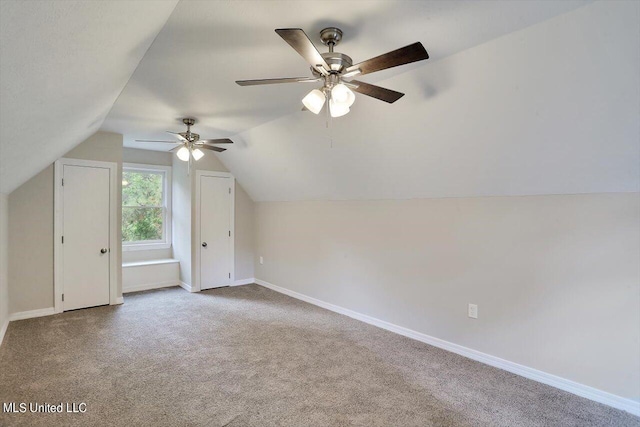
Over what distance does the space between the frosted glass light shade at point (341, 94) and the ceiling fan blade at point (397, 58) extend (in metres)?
0.10

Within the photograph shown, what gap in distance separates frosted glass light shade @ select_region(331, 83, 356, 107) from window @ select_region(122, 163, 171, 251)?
481cm

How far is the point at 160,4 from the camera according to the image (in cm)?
154

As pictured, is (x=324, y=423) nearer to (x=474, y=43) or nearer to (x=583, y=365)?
(x=583, y=365)

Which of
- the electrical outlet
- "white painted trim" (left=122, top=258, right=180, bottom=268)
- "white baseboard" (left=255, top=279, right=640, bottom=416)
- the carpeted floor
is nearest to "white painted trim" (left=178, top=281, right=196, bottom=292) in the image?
"white painted trim" (left=122, top=258, right=180, bottom=268)

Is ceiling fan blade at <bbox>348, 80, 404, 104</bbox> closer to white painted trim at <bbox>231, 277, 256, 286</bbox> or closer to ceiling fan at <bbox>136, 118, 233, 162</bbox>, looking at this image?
ceiling fan at <bbox>136, 118, 233, 162</bbox>

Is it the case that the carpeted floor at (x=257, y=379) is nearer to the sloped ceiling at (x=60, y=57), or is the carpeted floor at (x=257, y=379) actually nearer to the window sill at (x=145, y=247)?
the window sill at (x=145, y=247)

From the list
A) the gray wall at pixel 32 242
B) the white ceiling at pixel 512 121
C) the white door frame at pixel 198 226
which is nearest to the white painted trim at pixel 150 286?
the white door frame at pixel 198 226

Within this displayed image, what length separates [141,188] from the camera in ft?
18.5

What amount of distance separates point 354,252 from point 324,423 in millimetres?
2274

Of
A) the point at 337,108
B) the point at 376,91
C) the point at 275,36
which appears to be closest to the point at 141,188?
the point at 275,36

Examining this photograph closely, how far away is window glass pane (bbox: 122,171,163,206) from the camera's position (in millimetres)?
5500

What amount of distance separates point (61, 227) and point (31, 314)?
3.67 feet

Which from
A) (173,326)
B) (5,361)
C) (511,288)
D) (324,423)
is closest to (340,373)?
(324,423)

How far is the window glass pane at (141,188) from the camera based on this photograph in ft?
18.0
